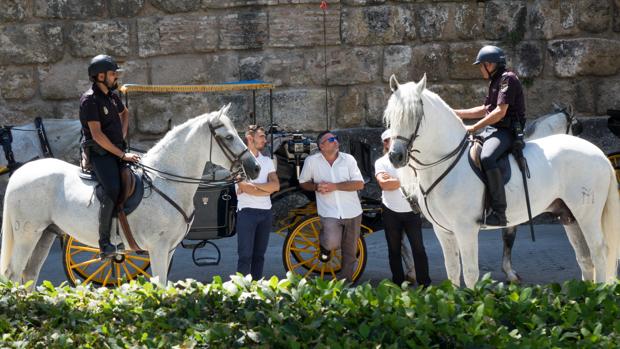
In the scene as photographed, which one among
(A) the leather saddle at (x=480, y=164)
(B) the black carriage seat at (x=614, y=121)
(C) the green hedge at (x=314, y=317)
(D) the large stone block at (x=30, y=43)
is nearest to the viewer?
(C) the green hedge at (x=314, y=317)

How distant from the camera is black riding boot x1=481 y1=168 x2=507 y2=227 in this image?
328 inches

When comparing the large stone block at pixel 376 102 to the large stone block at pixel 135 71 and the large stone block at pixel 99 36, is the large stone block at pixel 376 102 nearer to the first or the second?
the large stone block at pixel 135 71

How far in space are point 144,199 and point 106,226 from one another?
39cm

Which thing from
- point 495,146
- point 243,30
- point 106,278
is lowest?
point 106,278

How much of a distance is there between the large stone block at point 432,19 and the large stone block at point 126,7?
11.6ft

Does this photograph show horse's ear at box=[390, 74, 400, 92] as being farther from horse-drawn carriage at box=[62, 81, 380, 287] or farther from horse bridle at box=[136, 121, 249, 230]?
horse-drawn carriage at box=[62, 81, 380, 287]

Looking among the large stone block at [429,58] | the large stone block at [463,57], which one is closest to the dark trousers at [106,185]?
the large stone block at [429,58]

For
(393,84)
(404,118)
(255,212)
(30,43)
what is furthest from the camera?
(30,43)

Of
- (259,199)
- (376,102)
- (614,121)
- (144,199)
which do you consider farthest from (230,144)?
(614,121)

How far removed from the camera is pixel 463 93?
43.0 ft

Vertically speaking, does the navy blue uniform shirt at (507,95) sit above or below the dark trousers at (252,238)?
above

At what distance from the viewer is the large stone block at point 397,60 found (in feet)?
42.8

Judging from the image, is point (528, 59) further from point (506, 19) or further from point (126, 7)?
point (126, 7)

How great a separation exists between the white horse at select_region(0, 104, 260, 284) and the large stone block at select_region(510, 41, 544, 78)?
5.60 metres
